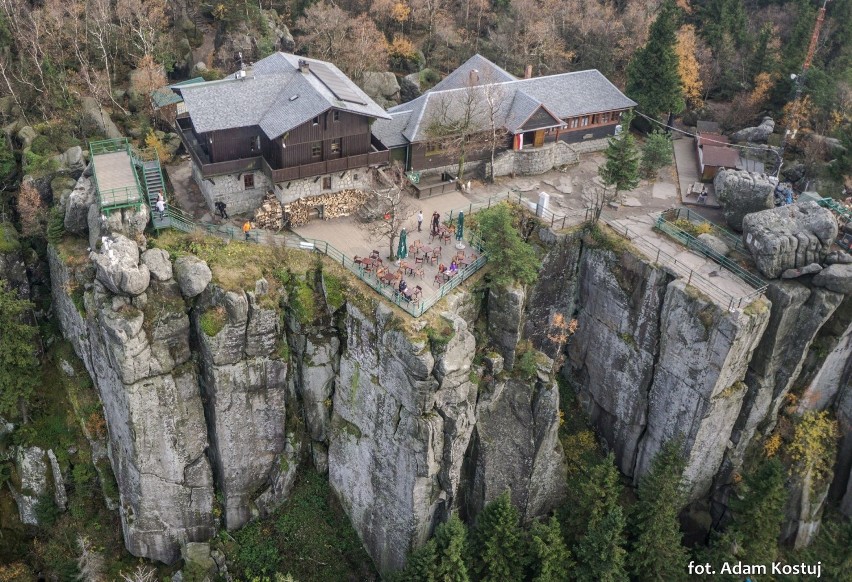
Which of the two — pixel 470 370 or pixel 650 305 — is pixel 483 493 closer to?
pixel 470 370

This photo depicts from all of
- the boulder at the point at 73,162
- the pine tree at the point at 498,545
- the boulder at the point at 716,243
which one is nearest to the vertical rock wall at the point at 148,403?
the boulder at the point at 73,162

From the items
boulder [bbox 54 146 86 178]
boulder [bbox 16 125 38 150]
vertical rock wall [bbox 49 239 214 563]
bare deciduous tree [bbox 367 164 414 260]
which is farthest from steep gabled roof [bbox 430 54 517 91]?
boulder [bbox 16 125 38 150]

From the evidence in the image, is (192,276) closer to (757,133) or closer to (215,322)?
(215,322)

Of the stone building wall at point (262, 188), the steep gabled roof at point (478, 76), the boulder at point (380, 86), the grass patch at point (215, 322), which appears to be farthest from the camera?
the boulder at point (380, 86)

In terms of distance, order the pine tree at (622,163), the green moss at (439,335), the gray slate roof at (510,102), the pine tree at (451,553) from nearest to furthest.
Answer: the green moss at (439,335) < the pine tree at (451,553) < the pine tree at (622,163) < the gray slate roof at (510,102)

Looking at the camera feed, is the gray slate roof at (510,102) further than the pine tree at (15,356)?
Yes

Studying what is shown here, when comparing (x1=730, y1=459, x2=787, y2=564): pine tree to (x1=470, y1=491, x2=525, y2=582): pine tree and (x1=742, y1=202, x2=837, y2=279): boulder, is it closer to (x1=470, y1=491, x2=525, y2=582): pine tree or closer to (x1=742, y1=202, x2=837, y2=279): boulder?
(x1=742, y1=202, x2=837, y2=279): boulder

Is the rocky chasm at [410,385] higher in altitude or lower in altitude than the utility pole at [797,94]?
lower

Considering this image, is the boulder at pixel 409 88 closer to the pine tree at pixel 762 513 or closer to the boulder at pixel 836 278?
the boulder at pixel 836 278
